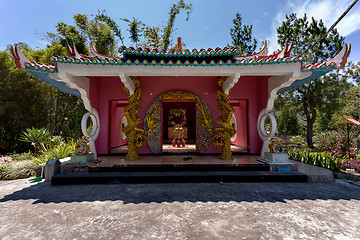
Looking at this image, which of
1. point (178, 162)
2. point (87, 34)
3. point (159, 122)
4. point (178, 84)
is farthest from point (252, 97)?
point (87, 34)

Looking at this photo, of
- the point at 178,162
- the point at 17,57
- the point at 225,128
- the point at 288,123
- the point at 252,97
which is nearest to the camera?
the point at 17,57

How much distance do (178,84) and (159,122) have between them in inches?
69.4

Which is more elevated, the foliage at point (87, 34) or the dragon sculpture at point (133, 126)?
the foliage at point (87, 34)

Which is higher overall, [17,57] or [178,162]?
[17,57]

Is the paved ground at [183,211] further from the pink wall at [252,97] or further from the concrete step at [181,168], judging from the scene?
the pink wall at [252,97]

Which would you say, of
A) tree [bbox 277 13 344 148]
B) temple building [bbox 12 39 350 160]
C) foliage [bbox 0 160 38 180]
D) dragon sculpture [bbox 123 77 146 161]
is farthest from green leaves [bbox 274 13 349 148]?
foliage [bbox 0 160 38 180]

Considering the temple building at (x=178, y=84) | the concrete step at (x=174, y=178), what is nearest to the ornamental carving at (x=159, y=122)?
the temple building at (x=178, y=84)

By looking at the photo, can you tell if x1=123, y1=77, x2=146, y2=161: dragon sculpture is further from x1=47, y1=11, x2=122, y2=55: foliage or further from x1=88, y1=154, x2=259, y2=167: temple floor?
x1=47, y1=11, x2=122, y2=55: foliage

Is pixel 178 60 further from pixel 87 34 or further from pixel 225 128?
pixel 87 34

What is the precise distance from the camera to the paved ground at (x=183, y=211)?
2166 mm

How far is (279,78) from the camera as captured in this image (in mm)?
5168

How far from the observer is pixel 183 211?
271 centimetres

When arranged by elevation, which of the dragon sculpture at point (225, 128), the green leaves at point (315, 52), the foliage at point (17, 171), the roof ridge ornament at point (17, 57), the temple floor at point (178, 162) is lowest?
the foliage at point (17, 171)

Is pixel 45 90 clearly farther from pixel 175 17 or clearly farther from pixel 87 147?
pixel 175 17
